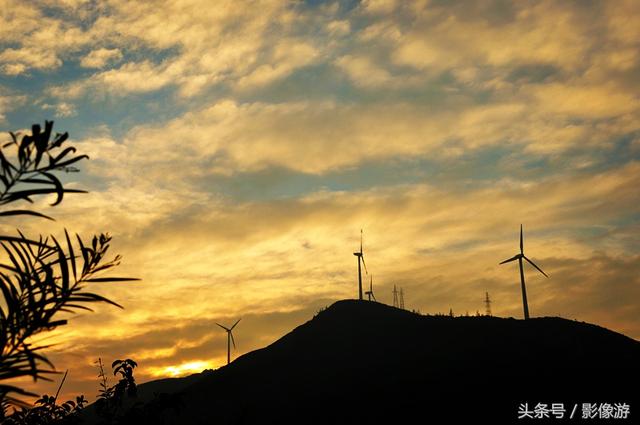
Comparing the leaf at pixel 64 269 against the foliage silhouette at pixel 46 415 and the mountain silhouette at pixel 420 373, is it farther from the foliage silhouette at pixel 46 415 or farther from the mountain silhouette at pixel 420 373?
the mountain silhouette at pixel 420 373

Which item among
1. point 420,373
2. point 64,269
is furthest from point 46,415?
point 420,373

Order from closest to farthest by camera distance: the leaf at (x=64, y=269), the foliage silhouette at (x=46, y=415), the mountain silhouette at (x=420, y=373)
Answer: the leaf at (x=64, y=269), the foliage silhouette at (x=46, y=415), the mountain silhouette at (x=420, y=373)

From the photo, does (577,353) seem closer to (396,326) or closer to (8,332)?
(396,326)

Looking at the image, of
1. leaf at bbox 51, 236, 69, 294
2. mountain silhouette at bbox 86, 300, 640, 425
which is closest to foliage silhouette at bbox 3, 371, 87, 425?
leaf at bbox 51, 236, 69, 294

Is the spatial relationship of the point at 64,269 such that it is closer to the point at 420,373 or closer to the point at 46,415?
the point at 46,415

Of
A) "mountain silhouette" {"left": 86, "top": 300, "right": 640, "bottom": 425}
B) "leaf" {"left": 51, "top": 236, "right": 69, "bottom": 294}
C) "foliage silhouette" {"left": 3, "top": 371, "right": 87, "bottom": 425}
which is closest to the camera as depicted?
"leaf" {"left": 51, "top": 236, "right": 69, "bottom": 294}

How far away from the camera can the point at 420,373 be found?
109m

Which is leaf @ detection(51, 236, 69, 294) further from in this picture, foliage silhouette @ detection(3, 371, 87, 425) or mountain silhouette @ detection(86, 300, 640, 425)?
mountain silhouette @ detection(86, 300, 640, 425)

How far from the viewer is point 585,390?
9512 cm

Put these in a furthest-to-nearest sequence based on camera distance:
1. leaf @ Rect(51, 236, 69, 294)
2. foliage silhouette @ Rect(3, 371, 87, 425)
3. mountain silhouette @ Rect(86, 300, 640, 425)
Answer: mountain silhouette @ Rect(86, 300, 640, 425)
foliage silhouette @ Rect(3, 371, 87, 425)
leaf @ Rect(51, 236, 69, 294)

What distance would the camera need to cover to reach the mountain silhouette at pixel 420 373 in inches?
3743

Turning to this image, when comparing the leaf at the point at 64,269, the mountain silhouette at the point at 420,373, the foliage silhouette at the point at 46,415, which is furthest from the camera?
the mountain silhouette at the point at 420,373

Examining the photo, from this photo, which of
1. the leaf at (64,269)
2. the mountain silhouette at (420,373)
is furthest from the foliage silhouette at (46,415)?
the mountain silhouette at (420,373)

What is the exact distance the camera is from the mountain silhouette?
95062 millimetres
